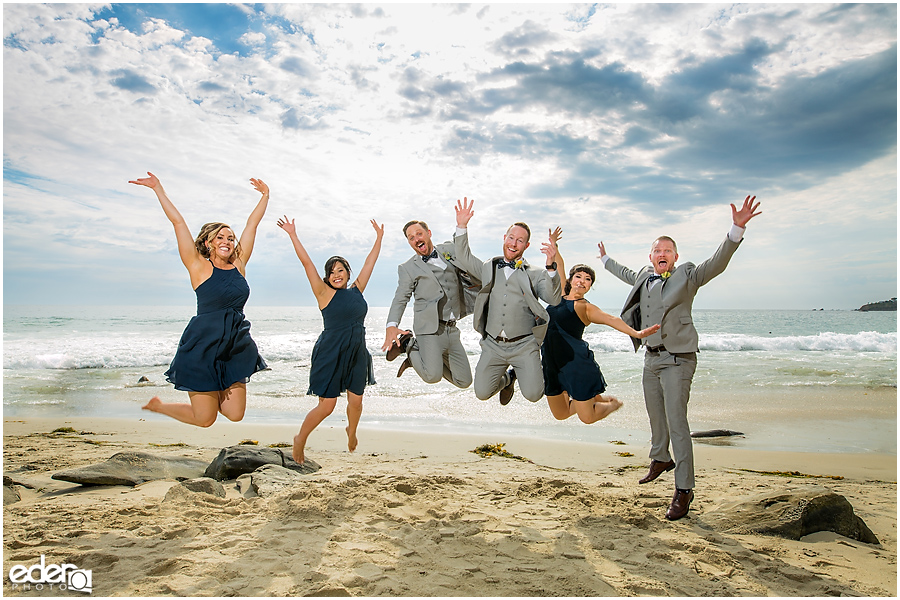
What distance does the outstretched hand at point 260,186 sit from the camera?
607 cm

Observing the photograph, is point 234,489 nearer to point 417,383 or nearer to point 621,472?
point 621,472

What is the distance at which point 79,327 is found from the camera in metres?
35.0

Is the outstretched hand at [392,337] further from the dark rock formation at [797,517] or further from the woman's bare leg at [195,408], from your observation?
the dark rock formation at [797,517]

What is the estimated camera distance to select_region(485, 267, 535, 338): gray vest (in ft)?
20.1

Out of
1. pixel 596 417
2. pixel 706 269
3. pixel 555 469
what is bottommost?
pixel 555 469

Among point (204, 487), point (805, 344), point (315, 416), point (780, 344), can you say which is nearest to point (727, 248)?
point (315, 416)

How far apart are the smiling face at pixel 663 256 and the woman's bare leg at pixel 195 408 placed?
4.94 m

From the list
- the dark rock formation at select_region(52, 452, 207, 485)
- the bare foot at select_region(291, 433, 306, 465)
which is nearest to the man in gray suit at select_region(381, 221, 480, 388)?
the bare foot at select_region(291, 433, 306, 465)

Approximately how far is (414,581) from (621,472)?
468cm

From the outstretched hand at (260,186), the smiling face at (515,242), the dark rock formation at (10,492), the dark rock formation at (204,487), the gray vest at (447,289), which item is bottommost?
the dark rock formation at (10,492)

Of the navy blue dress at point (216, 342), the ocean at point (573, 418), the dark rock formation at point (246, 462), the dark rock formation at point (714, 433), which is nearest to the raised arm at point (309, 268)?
the navy blue dress at point (216, 342)

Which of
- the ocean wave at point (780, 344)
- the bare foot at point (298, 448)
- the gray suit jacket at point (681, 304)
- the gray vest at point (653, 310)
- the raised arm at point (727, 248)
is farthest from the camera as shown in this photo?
the ocean wave at point (780, 344)

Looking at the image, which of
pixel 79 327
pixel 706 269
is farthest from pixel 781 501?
pixel 79 327

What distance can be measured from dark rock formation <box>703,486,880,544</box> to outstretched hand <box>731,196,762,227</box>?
3.24 metres
